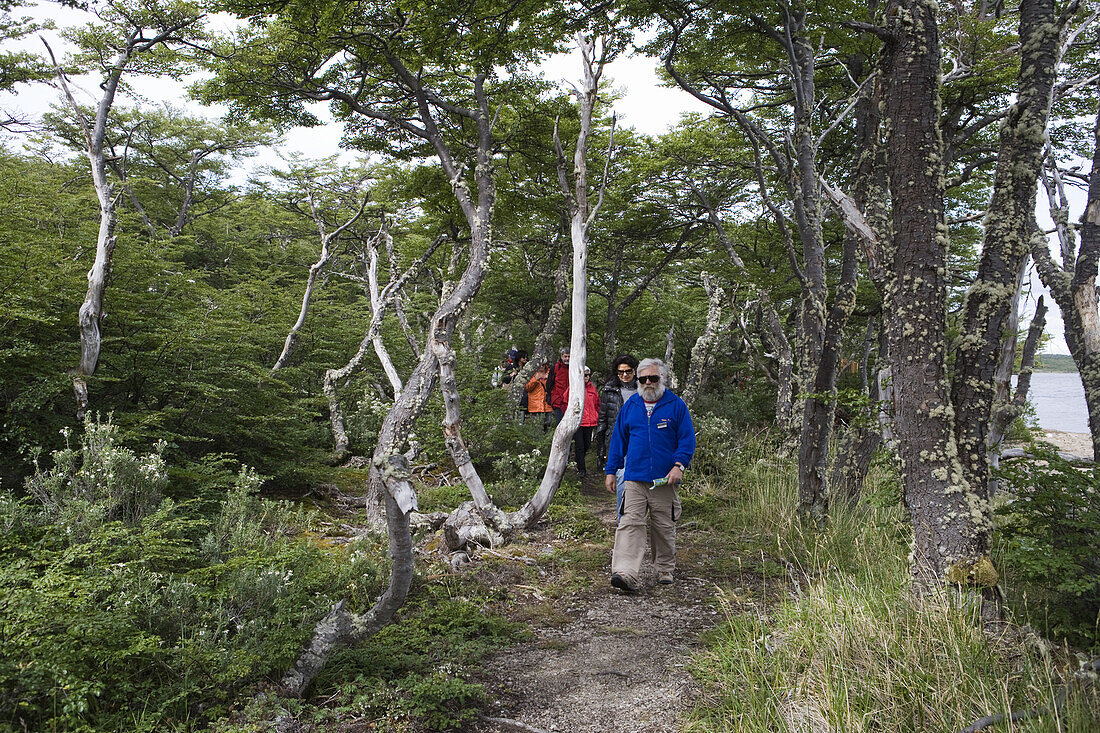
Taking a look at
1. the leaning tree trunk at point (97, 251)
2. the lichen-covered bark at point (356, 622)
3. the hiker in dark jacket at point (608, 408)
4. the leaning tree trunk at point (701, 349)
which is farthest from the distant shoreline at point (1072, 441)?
the leaning tree trunk at point (97, 251)

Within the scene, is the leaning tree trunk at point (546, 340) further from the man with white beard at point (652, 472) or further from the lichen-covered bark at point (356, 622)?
the lichen-covered bark at point (356, 622)

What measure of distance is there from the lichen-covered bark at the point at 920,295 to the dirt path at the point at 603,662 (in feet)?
5.16

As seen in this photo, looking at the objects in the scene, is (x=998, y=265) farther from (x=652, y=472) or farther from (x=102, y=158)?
(x=102, y=158)

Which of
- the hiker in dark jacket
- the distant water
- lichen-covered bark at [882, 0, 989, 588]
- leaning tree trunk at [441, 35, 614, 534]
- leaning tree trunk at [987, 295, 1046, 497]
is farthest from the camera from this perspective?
the distant water

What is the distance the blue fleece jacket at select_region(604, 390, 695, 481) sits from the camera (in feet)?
17.1

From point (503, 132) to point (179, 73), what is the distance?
5696mm

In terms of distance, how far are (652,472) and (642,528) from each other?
48 centimetres

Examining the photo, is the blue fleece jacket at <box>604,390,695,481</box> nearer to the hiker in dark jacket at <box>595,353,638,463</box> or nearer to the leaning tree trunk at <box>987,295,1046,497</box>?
the leaning tree trunk at <box>987,295,1046,497</box>

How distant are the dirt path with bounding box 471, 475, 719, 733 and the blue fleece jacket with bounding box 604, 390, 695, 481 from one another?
3.37 feet

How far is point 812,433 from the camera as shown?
6250mm

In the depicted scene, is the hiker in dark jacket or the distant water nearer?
the hiker in dark jacket

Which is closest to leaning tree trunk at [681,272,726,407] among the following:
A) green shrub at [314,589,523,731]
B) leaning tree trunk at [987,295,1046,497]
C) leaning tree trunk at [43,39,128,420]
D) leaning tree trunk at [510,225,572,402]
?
leaning tree trunk at [510,225,572,402]

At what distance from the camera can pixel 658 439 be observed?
17.2 feet

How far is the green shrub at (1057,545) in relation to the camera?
2.95 metres
